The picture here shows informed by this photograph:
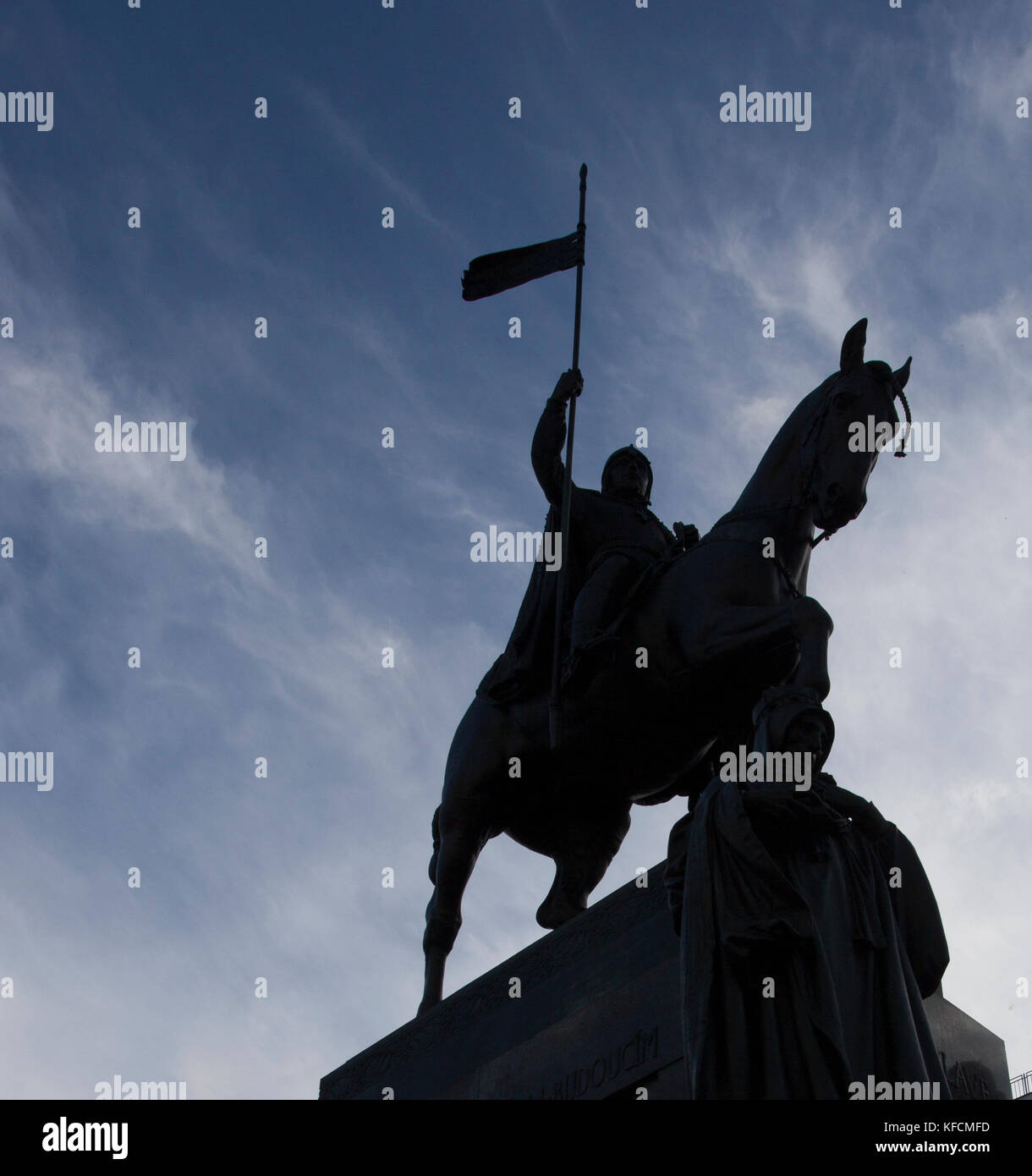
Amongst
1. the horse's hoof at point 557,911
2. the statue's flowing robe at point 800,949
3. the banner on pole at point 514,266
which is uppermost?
the banner on pole at point 514,266

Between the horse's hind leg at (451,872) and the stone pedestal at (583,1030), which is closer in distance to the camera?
the stone pedestal at (583,1030)

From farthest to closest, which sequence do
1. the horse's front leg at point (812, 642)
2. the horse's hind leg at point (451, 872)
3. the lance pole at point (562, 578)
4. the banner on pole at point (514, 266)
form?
the banner on pole at point (514, 266) < the horse's hind leg at point (451, 872) < the lance pole at point (562, 578) < the horse's front leg at point (812, 642)

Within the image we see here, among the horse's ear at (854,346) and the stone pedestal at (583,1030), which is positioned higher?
the horse's ear at (854,346)

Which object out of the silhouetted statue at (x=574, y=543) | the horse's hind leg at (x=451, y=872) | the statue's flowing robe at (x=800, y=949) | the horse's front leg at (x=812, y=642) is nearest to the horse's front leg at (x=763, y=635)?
the horse's front leg at (x=812, y=642)

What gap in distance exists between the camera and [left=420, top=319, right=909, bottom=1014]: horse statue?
12203 mm

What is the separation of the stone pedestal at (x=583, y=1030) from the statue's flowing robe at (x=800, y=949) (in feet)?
3.74

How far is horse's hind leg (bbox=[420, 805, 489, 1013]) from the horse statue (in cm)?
1

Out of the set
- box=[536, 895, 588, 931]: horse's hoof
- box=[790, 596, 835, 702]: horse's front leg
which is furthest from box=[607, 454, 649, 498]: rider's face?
box=[536, 895, 588, 931]: horse's hoof

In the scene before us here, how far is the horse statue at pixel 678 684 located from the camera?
12203 mm

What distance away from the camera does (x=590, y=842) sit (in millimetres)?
14195

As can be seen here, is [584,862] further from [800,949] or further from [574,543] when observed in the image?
[800,949]

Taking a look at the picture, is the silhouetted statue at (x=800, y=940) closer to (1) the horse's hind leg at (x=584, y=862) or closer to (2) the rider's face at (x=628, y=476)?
(1) the horse's hind leg at (x=584, y=862)

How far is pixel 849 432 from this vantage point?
1228 centimetres
